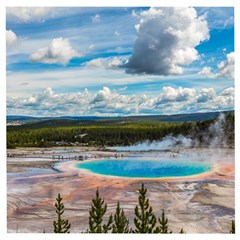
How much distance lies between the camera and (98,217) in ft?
15.4

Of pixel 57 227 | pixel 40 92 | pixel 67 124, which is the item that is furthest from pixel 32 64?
pixel 57 227

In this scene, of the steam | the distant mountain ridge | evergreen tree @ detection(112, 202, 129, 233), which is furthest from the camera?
the distant mountain ridge

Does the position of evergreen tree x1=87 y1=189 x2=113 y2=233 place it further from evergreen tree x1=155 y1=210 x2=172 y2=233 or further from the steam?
the steam

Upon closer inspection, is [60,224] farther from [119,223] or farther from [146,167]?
[146,167]

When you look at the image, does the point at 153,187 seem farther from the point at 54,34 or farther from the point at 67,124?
the point at 54,34

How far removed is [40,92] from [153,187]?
144cm

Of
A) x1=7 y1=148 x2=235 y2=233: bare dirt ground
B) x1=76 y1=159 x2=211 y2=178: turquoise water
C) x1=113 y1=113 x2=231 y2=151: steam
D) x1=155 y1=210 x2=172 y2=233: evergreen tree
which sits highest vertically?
x1=113 y1=113 x2=231 y2=151: steam

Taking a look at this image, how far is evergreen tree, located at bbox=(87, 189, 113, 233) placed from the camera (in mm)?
4676

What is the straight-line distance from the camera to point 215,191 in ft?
15.6

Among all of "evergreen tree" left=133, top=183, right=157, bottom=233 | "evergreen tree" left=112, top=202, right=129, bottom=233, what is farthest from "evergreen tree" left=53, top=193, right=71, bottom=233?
"evergreen tree" left=133, top=183, right=157, bottom=233

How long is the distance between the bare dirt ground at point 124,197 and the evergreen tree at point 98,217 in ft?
0.22

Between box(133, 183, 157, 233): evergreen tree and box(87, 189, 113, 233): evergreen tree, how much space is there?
0.83 feet

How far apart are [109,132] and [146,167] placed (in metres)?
0.52
